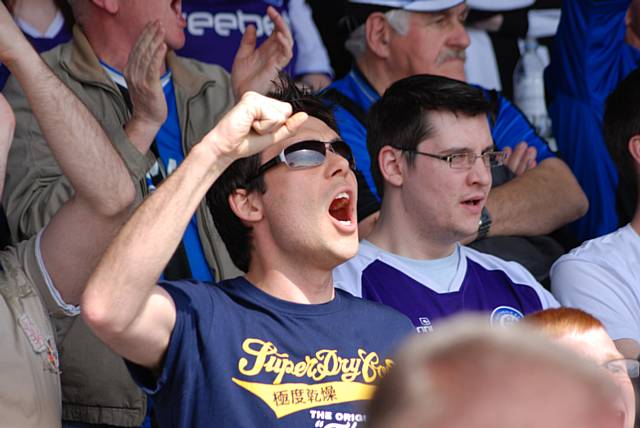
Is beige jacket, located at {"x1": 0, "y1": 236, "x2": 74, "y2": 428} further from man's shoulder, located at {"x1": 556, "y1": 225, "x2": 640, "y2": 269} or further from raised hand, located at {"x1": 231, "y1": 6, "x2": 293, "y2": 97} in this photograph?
man's shoulder, located at {"x1": 556, "y1": 225, "x2": 640, "y2": 269}

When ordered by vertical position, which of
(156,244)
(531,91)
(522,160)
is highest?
(156,244)

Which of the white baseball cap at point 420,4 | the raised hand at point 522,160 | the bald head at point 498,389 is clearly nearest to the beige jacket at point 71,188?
the white baseball cap at point 420,4

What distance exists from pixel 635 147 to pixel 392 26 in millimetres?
1088

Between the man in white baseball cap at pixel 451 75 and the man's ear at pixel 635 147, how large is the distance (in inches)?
10.4

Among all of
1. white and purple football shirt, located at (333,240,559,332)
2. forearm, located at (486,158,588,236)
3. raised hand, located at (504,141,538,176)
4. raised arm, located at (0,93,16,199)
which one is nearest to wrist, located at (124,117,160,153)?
raised arm, located at (0,93,16,199)

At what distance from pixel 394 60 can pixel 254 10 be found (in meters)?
0.59

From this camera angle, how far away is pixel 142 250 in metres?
2.18

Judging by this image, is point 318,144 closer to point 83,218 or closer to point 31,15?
point 83,218

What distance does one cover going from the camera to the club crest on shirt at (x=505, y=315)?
3186 mm

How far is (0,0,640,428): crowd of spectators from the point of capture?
237 cm

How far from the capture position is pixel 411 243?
337 centimetres

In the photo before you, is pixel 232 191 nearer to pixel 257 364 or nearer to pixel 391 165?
pixel 257 364

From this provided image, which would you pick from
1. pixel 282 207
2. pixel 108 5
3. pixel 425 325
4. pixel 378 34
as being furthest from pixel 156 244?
pixel 378 34

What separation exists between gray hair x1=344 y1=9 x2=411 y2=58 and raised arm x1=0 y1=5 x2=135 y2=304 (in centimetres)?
195
